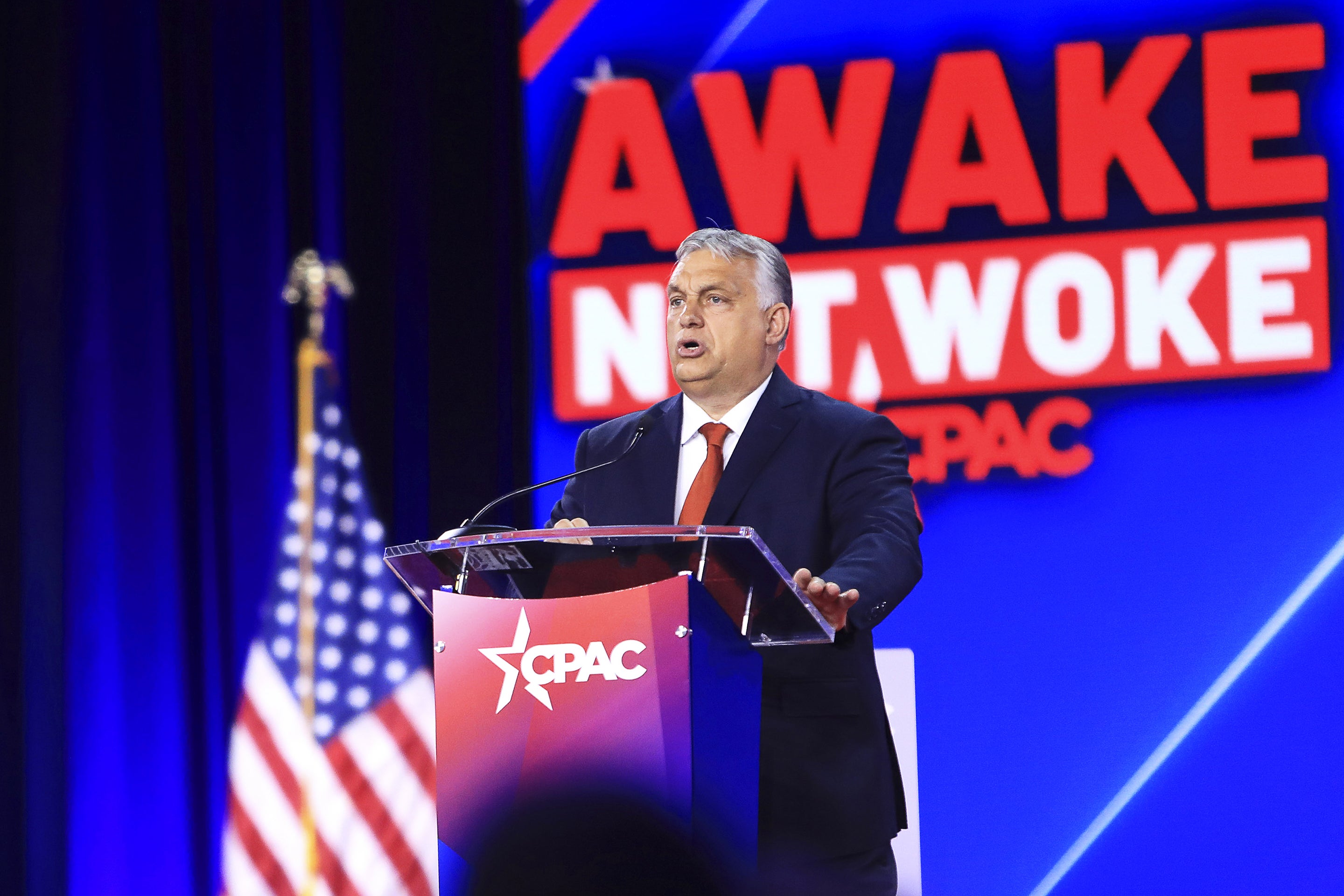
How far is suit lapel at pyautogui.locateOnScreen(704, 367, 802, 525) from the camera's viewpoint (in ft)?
6.03

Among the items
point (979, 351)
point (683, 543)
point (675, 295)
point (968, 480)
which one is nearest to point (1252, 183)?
point (979, 351)

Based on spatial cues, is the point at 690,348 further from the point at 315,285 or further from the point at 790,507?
the point at 315,285

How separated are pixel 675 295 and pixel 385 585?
2.03 m

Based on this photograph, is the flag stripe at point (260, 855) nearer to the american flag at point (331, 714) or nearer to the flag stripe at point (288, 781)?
the american flag at point (331, 714)

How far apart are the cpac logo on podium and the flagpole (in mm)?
2549

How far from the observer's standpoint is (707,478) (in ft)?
6.24

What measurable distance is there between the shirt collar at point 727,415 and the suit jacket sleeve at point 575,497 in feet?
0.57

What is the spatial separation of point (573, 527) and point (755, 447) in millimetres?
375

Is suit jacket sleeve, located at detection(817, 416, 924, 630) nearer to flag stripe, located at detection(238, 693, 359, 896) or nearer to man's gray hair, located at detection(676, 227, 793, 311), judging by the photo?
man's gray hair, located at detection(676, 227, 793, 311)

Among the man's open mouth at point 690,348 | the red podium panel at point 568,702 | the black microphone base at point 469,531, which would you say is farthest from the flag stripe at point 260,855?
the red podium panel at point 568,702

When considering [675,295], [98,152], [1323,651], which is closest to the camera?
[675,295]

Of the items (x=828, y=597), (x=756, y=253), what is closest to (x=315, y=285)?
(x=756, y=253)

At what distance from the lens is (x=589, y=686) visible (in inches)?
53.5

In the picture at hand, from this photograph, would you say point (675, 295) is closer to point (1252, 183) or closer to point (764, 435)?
point (764, 435)
